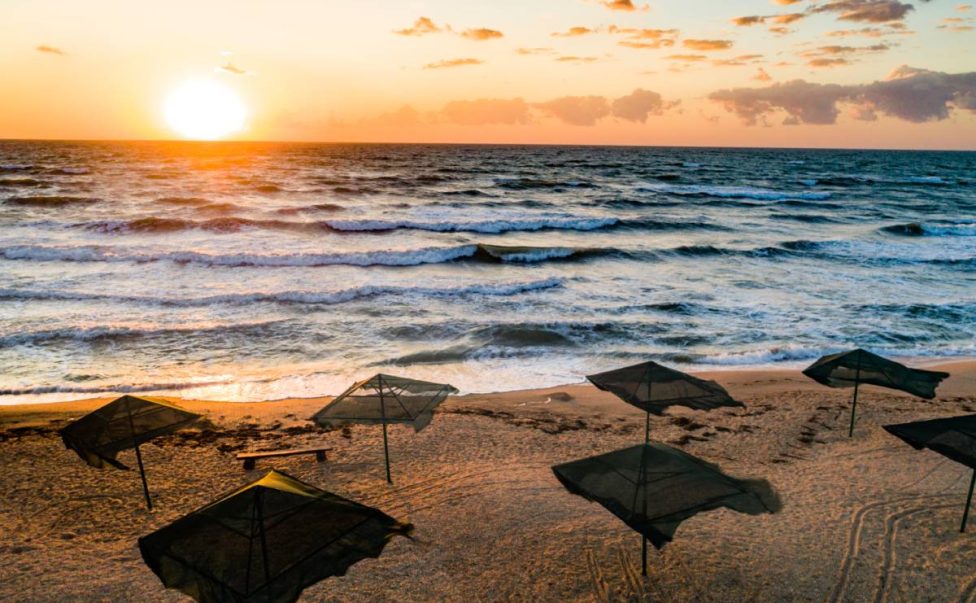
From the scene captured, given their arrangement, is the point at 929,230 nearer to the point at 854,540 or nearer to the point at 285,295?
the point at 854,540

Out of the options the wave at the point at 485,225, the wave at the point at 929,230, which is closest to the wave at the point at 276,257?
the wave at the point at 485,225

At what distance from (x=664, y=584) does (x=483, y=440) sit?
471cm

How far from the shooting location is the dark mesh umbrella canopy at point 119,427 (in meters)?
8.37

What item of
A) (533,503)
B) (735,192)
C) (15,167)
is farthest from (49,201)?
(735,192)

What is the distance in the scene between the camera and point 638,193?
58.8 metres

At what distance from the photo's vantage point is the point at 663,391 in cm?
934

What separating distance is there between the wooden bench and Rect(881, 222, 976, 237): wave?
41.5m

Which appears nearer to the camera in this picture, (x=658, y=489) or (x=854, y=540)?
(x=658, y=489)

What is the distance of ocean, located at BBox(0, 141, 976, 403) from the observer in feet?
53.9

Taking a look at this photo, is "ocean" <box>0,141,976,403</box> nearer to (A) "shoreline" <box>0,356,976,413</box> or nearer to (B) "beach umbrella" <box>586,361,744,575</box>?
(A) "shoreline" <box>0,356,976,413</box>

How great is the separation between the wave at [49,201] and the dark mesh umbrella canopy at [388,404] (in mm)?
43651

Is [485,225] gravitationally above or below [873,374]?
above

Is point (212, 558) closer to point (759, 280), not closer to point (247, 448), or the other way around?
point (247, 448)

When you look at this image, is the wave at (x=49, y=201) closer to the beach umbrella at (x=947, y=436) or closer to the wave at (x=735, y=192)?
the wave at (x=735, y=192)
